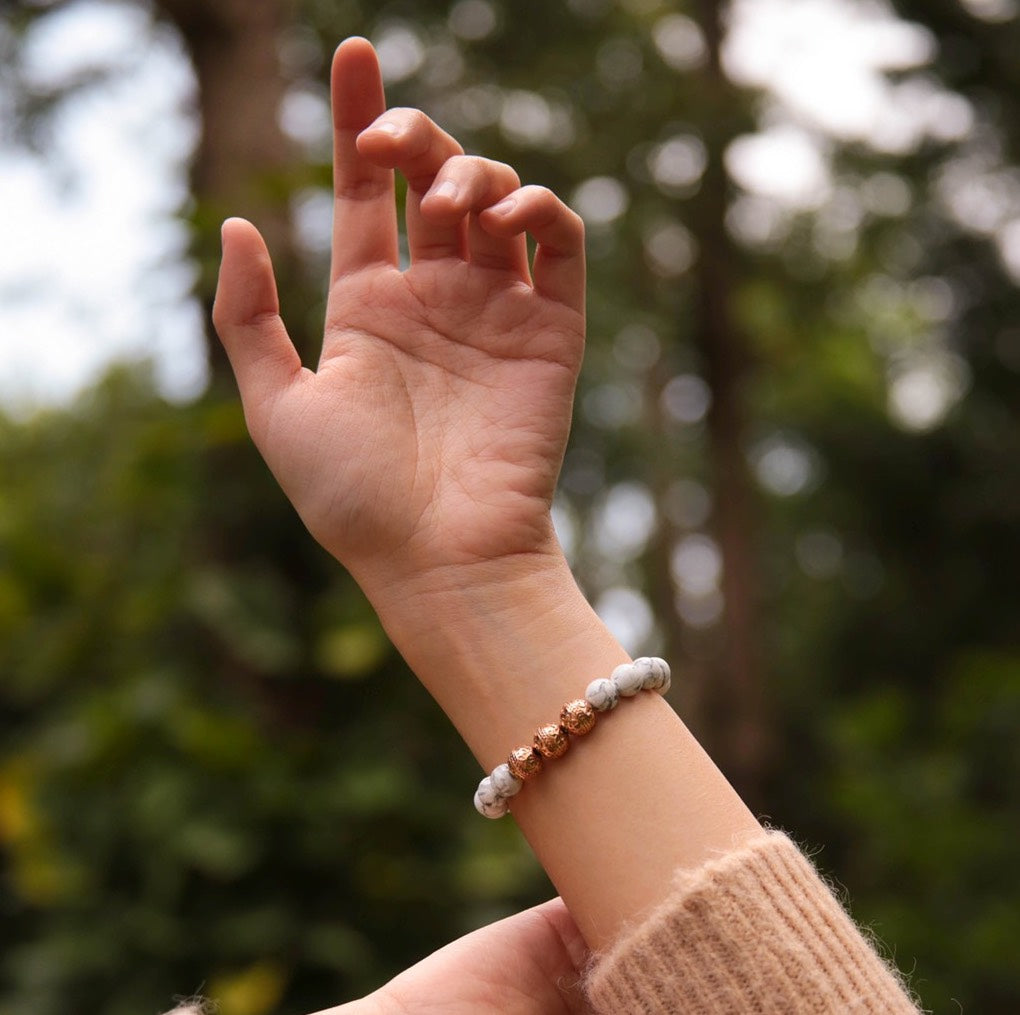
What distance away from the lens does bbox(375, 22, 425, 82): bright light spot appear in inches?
189

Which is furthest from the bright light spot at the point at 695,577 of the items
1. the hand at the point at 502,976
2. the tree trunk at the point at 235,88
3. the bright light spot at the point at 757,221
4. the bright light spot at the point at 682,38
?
the hand at the point at 502,976

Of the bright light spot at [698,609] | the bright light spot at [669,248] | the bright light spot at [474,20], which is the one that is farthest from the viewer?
the bright light spot at [698,609]

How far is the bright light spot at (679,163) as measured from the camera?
628cm

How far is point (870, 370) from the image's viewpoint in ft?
43.3

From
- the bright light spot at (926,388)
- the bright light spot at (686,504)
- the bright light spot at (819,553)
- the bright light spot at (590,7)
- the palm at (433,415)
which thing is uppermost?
the bright light spot at (590,7)

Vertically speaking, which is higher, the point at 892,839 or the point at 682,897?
the point at 682,897

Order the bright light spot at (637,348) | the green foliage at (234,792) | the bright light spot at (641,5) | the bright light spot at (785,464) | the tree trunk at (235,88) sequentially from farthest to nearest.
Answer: the bright light spot at (785,464), the bright light spot at (641,5), the bright light spot at (637,348), the tree trunk at (235,88), the green foliage at (234,792)

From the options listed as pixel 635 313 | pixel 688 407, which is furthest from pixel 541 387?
pixel 688 407

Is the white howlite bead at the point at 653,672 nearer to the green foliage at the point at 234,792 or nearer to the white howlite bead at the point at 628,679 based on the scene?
the white howlite bead at the point at 628,679

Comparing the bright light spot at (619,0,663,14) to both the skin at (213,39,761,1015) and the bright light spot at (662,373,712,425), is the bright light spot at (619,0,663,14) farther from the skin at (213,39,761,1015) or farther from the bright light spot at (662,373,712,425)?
the skin at (213,39,761,1015)

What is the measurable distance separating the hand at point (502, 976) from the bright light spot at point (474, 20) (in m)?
4.48

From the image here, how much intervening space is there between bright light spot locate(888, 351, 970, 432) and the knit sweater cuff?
7616 millimetres

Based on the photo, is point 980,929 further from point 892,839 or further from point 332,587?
point 332,587

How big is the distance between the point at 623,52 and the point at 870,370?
325 inches
